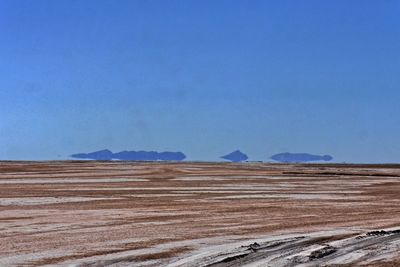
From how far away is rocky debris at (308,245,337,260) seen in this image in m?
15.9

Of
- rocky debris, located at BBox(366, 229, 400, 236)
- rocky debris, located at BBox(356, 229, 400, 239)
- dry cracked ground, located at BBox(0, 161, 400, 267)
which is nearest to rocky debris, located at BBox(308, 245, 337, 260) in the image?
dry cracked ground, located at BBox(0, 161, 400, 267)

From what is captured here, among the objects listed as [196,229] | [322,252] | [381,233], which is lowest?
[322,252]

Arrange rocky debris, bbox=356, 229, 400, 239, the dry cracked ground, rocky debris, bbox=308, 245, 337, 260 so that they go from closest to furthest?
the dry cracked ground
rocky debris, bbox=308, 245, 337, 260
rocky debris, bbox=356, 229, 400, 239

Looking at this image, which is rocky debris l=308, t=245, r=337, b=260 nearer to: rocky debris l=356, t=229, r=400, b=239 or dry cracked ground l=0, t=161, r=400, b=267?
dry cracked ground l=0, t=161, r=400, b=267

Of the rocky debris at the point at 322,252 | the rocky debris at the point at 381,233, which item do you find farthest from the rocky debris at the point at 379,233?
the rocky debris at the point at 322,252

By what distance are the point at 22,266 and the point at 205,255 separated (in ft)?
12.2

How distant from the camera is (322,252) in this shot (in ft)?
53.9

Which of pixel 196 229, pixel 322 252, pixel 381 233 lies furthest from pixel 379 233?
pixel 196 229

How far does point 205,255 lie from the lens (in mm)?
15977

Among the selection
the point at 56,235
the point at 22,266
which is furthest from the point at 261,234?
the point at 22,266

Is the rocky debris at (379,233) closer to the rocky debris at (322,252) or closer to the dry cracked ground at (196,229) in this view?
the dry cracked ground at (196,229)

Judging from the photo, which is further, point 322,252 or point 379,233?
point 379,233

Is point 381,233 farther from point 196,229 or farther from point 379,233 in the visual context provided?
point 196,229

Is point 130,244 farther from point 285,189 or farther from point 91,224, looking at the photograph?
point 285,189
